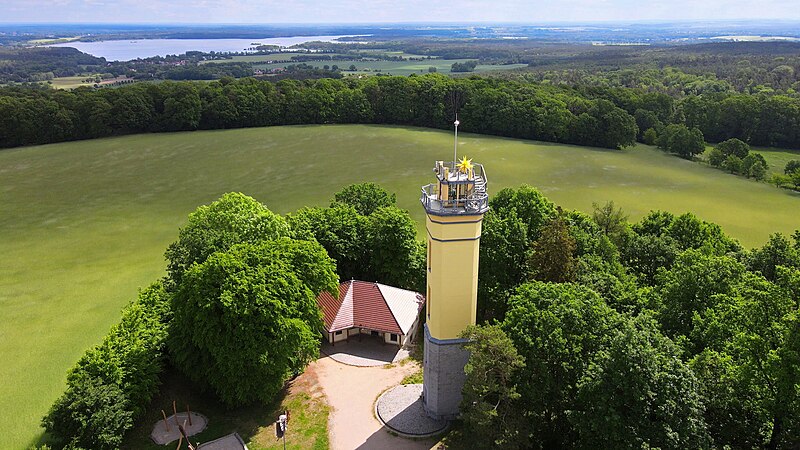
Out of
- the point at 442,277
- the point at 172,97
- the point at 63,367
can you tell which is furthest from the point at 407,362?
the point at 172,97

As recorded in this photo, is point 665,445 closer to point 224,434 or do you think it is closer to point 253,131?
point 224,434

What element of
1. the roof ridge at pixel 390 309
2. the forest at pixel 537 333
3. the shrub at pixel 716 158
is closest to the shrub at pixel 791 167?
the shrub at pixel 716 158

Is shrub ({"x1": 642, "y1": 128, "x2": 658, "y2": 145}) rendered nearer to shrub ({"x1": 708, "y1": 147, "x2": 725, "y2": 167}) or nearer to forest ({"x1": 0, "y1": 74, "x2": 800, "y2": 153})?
forest ({"x1": 0, "y1": 74, "x2": 800, "y2": 153})

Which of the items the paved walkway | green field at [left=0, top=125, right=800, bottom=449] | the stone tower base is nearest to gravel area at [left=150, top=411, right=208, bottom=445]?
green field at [left=0, top=125, right=800, bottom=449]

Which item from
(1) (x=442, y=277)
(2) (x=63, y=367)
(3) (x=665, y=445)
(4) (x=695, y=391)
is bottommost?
(2) (x=63, y=367)

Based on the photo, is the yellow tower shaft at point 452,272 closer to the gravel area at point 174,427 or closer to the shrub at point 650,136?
the gravel area at point 174,427

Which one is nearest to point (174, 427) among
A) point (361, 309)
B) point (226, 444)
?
point (226, 444)

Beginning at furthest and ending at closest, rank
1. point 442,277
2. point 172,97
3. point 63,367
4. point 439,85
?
1. point 439,85
2. point 172,97
3. point 63,367
4. point 442,277

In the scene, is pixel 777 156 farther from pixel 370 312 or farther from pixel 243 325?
pixel 243 325
